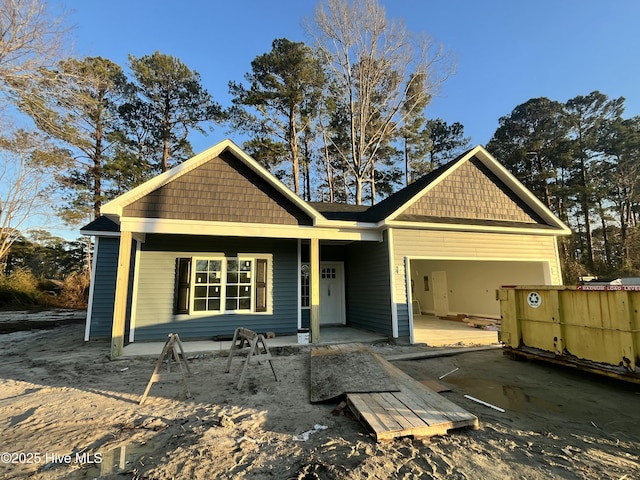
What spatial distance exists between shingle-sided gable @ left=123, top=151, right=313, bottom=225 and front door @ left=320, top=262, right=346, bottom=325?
11.0 feet

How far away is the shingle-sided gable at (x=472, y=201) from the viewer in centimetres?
883

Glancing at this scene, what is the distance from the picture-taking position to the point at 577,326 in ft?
16.4

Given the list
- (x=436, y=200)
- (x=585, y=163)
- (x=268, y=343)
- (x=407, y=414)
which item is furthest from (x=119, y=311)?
(x=585, y=163)

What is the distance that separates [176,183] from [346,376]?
18.3ft

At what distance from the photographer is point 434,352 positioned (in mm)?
6844

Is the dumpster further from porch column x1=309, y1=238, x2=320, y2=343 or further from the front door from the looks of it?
the front door

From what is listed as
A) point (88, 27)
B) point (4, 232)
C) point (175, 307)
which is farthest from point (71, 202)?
point (175, 307)

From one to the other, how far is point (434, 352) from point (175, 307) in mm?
6404

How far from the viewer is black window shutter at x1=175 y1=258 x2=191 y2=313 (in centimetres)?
811

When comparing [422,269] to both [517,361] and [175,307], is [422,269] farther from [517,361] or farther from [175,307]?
[175,307]

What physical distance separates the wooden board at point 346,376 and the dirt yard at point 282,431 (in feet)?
0.67

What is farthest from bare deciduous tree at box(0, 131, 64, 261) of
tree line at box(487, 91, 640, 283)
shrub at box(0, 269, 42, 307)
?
tree line at box(487, 91, 640, 283)

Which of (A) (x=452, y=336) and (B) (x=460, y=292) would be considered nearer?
(A) (x=452, y=336)

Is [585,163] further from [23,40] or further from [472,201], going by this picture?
[23,40]
